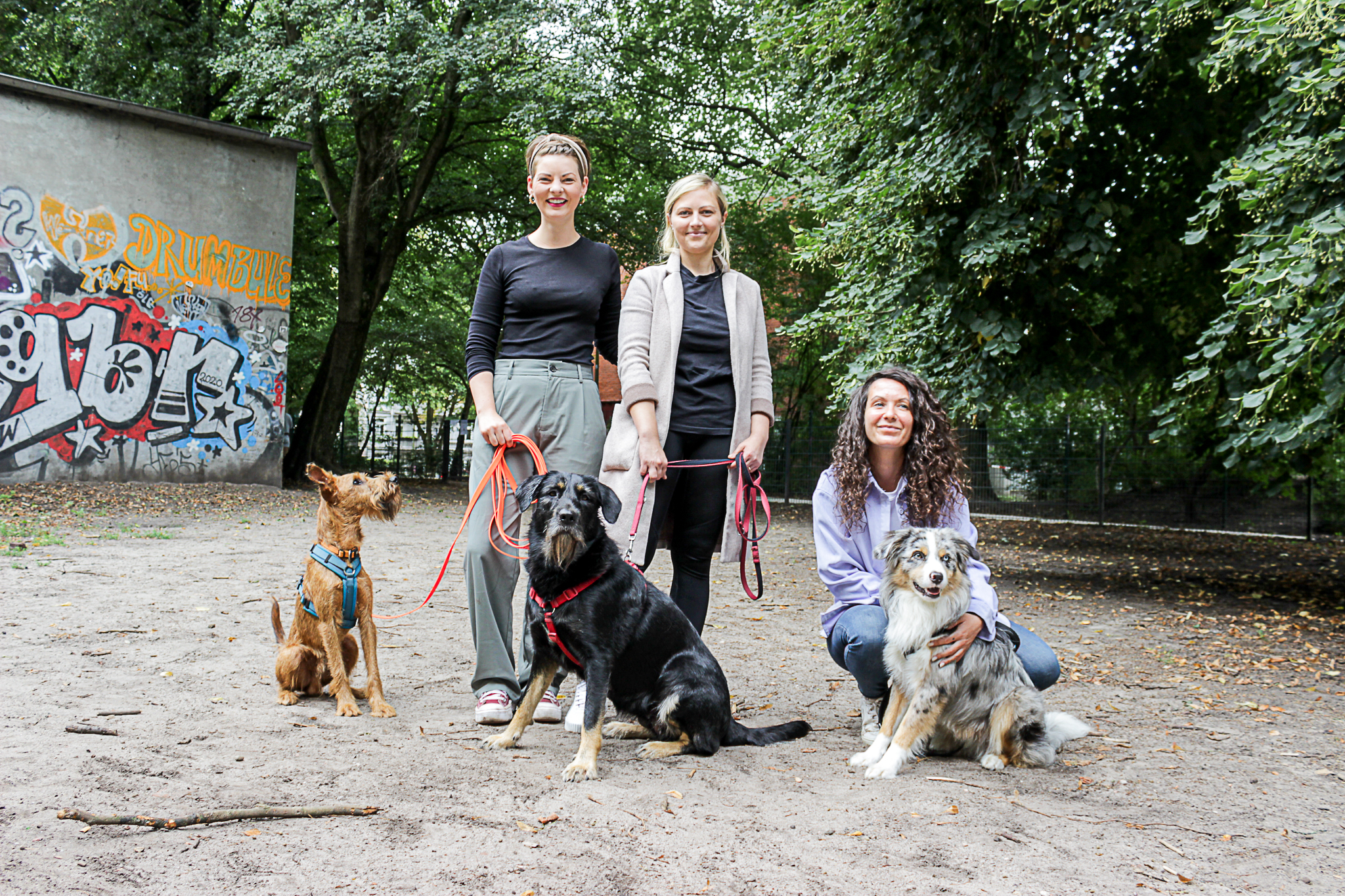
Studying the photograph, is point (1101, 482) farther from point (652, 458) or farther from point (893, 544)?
point (652, 458)

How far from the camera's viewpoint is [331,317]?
22594mm

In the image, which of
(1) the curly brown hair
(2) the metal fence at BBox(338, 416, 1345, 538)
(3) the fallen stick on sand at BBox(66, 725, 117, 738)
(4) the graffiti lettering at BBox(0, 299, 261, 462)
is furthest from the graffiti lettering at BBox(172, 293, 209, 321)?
(1) the curly brown hair

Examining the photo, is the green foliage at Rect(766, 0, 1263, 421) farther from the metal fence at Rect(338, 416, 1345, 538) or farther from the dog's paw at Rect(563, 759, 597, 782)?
the dog's paw at Rect(563, 759, 597, 782)

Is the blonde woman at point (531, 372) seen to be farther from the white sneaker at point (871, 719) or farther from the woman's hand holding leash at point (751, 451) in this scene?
the white sneaker at point (871, 719)

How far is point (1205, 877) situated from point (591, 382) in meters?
2.94

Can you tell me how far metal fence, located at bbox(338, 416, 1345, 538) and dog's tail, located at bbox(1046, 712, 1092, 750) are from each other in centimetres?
1164

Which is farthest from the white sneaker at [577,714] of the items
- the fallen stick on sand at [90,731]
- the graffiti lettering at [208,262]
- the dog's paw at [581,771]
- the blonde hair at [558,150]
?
the graffiti lettering at [208,262]

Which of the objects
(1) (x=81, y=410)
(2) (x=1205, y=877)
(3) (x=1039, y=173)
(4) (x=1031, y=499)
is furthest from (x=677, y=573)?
(4) (x=1031, y=499)

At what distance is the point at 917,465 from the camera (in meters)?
3.95

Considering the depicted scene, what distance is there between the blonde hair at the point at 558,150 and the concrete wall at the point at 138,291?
12558 millimetres

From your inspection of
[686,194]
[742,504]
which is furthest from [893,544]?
[686,194]

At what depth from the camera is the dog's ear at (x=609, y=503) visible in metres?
3.58

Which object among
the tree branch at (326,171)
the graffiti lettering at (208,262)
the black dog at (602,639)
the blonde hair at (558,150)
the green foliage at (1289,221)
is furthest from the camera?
the tree branch at (326,171)

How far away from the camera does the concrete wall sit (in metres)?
13.2
